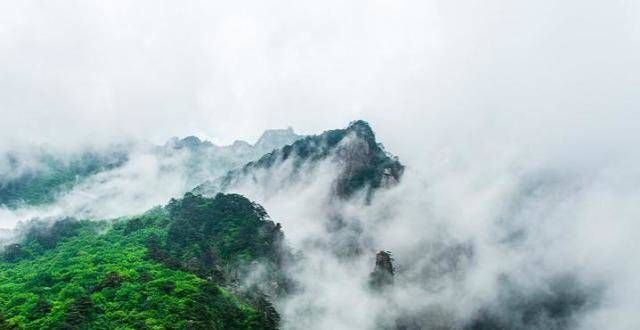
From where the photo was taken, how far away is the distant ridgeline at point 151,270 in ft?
286

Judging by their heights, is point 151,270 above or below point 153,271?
above

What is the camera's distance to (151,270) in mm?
104938

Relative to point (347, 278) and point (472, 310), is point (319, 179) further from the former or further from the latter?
point (472, 310)

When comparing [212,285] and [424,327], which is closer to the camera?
[212,285]

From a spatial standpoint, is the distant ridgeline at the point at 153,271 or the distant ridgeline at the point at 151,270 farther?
the distant ridgeline at the point at 153,271

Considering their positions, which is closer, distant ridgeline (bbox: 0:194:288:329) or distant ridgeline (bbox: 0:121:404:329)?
distant ridgeline (bbox: 0:194:288:329)

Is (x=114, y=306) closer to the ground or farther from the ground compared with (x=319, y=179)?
closer to the ground

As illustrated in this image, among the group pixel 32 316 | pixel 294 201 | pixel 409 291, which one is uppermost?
pixel 294 201

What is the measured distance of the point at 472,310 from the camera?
199 metres

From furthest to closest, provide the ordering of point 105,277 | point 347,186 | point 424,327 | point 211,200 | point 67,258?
1. point 347,186
2. point 424,327
3. point 211,200
4. point 67,258
5. point 105,277

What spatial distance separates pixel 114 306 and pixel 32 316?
34.7 ft

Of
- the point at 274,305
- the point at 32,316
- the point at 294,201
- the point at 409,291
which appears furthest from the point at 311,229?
the point at 32,316

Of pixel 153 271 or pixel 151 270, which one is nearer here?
pixel 153 271

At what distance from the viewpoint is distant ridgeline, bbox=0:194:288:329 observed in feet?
286
